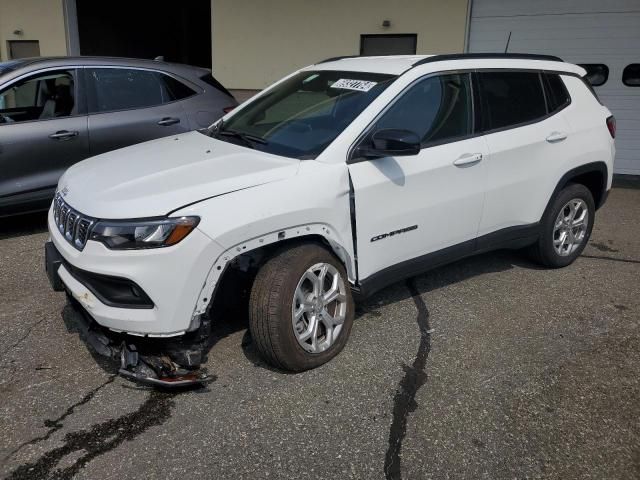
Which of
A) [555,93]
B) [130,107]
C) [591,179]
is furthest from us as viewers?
[130,107]

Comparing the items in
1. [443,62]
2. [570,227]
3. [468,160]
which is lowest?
[570,227]

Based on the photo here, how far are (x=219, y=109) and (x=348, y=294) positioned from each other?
3660mm

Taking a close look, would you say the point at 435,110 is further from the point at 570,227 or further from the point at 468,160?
the point at 570,227

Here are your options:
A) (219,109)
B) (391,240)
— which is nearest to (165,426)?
(391,240)

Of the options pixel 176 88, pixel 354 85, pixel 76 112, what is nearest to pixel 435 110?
pixel 354 85

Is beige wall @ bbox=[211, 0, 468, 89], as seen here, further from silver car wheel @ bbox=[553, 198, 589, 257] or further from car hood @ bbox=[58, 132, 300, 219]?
car hood @ bbox=[58, 132, 300, 219]

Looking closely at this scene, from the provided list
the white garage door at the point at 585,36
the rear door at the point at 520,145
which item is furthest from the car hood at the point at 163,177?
the white garage door at the point at 585,36

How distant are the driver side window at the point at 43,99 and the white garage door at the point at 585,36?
6520 millimetres

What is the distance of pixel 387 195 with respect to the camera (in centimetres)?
357

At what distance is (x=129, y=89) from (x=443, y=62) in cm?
343

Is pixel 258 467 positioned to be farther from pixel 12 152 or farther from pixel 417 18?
pixel 417 18

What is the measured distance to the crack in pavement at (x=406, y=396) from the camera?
8.82ft

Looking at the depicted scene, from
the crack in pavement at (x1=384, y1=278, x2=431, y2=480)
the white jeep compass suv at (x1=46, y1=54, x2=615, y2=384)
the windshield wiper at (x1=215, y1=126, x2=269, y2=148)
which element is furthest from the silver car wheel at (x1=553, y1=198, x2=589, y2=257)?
the windshield wiper at (x1=215, y1=126, x2=269, y2=148)

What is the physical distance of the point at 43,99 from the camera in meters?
5.77
